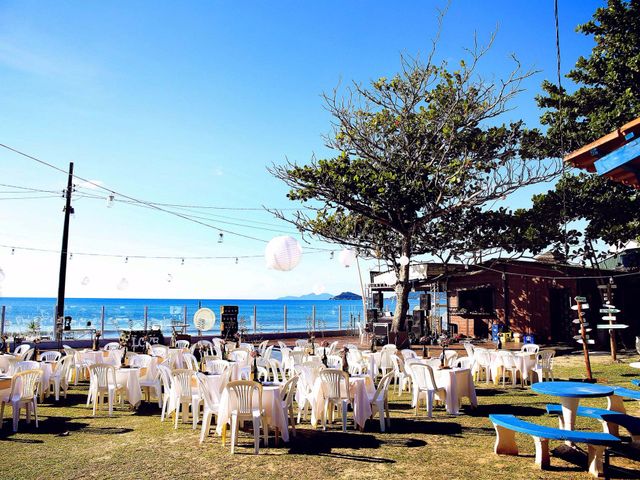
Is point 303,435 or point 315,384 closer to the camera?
point 303,435

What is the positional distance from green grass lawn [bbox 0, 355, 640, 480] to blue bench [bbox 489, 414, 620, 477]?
Answer: 131 millimetres

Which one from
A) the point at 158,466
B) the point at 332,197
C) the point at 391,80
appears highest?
the point at 391,80

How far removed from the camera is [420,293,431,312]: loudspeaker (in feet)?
77.8

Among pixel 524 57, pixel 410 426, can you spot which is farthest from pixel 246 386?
pixel 524 57

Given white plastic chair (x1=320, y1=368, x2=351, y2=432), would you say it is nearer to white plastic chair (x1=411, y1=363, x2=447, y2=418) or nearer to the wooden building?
white plastic chair (x1=411, y1=363, x2=447, y2=418)

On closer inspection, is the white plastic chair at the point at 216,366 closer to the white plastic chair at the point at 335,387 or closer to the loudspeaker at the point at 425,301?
the white plastic chair at the point at 335,387

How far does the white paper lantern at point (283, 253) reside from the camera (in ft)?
31.8

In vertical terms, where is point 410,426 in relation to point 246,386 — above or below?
below

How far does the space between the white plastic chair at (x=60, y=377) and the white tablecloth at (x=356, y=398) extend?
16.9 ft

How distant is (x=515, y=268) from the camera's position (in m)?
20.3

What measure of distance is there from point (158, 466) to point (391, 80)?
1664 cm

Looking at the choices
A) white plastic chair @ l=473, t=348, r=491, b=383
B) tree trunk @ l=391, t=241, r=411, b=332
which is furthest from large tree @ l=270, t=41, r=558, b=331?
white plastic chair @ l=473, t=348, r=491, b=383

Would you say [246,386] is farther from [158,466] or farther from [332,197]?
[332,197]

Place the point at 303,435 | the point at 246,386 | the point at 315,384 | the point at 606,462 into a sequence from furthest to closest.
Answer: the point at 315,384 < the point at 303,435 < the point at 246,386 < the point at 606,462
